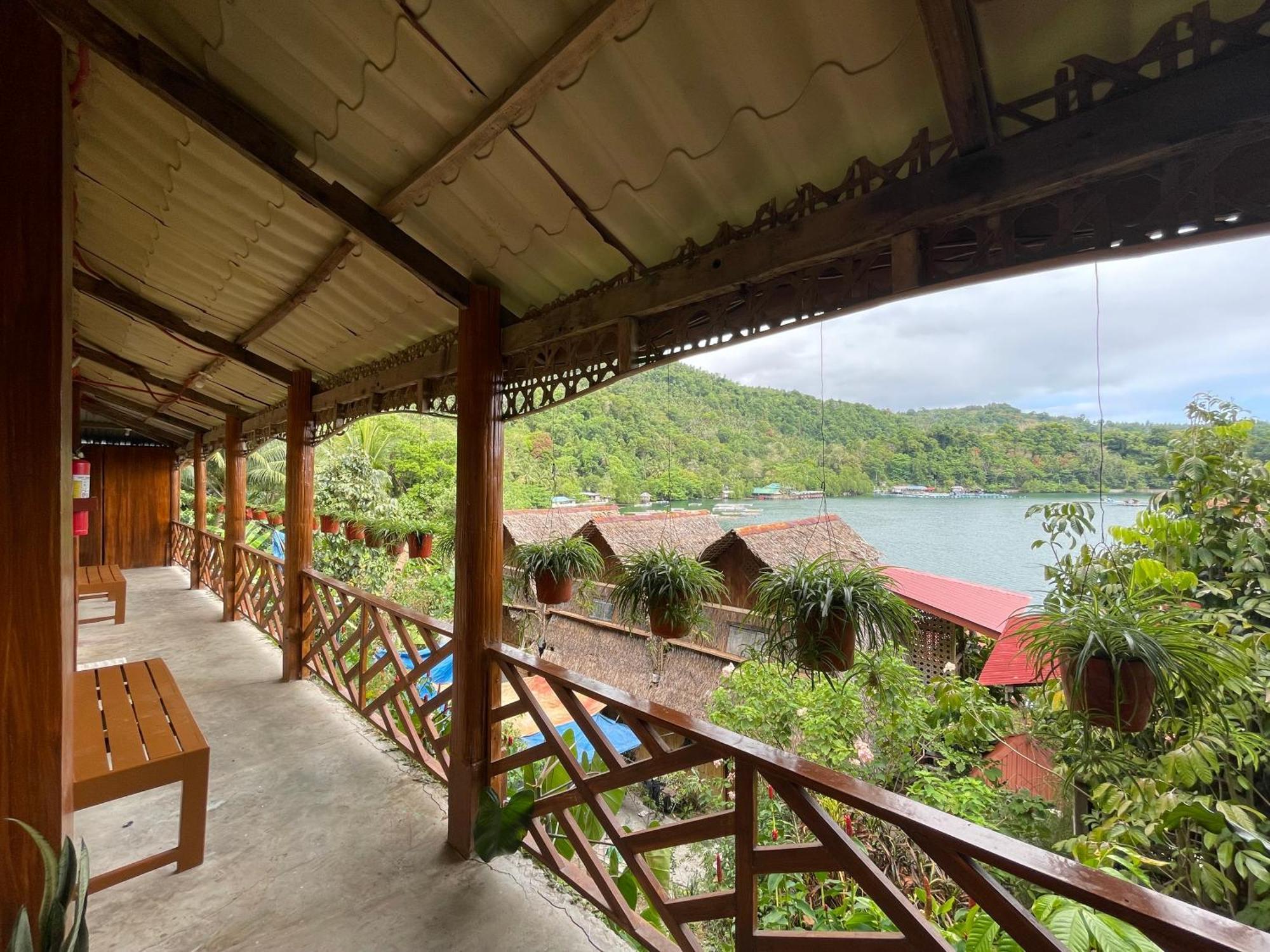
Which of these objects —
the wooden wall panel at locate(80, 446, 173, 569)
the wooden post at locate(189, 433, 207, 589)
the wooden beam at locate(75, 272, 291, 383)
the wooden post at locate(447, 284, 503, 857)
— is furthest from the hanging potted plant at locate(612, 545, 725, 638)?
the wooden wall panel at locate(80, 446, 173, 569)

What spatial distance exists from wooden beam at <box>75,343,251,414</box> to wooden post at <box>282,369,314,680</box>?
2.03m

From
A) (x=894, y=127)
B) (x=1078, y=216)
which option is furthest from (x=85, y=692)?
(x=1078, y=216)

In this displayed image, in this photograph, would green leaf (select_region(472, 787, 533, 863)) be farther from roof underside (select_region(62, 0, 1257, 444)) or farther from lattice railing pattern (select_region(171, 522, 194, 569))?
lattice railing pattern (select_region(171, 522, 194, 569))

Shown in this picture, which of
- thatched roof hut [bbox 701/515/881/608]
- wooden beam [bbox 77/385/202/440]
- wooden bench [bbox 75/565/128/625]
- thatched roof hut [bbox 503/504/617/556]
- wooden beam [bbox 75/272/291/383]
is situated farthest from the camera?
wooden beam [bbox 77/385/202/440]

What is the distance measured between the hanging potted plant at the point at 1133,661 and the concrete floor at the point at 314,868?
176 cm

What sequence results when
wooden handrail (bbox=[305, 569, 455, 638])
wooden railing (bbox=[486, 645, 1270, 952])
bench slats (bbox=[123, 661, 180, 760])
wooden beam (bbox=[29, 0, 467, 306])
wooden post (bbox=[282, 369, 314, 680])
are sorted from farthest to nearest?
1. wooden post (bbox=[282, 369, 314, 680])
2. wooden handrail (bbox=[305, 569, 455, 638])
3. bench slats (bbox=[123, 661, 180, 760])
4. wooden beam (bbox=[29, 0, 467, 306])
5. wooden railing (bbox=[486, 645, 1270, 952])

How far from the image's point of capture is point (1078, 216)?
955 mm

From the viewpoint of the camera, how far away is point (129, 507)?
9453 mm

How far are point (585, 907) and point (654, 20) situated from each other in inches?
108

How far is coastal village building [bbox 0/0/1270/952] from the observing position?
929mm

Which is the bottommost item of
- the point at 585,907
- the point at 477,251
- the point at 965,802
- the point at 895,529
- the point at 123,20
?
the point at 585,907

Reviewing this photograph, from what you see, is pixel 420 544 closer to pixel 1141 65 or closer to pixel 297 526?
pixel 297 526

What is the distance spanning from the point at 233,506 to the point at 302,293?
4.28 m

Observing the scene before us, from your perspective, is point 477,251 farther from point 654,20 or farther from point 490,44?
point 654,20
